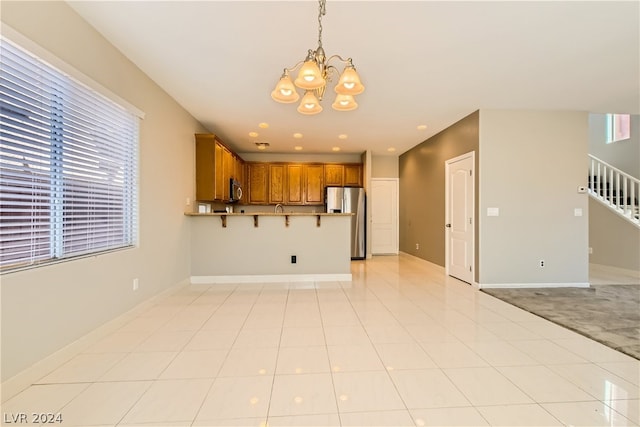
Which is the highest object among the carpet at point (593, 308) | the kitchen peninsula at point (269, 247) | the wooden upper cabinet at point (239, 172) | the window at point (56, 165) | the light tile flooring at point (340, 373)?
the wooden upper cabinet at point (239, 172)

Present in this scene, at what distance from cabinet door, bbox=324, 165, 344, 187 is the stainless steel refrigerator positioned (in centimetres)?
37

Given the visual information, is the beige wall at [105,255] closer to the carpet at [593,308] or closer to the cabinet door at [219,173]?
the cabinet door at [219,173]

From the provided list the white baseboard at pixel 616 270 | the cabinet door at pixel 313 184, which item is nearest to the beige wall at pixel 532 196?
the white baseboard at pixel 616 270

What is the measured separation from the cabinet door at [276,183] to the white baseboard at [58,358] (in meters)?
4.28

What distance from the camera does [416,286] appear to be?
4.37 metres

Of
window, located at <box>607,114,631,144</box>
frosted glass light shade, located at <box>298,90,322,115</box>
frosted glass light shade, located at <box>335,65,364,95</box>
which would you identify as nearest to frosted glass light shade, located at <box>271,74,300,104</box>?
frosted glass light shade, located at <box>298,90,322,115</box>

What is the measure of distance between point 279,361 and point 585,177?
16.6 feet

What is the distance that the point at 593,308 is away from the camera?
334cm

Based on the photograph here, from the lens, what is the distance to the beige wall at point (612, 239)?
516 cm

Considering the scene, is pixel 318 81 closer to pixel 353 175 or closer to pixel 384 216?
pixel 353 175

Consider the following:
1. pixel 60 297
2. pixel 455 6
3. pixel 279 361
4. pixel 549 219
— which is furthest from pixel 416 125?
pixel 60 297

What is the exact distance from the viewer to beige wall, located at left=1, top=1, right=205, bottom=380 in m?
1.81

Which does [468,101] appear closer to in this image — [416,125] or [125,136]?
[416,125]

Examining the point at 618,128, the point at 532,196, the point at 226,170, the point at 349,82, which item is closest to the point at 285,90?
the point at 349,82
